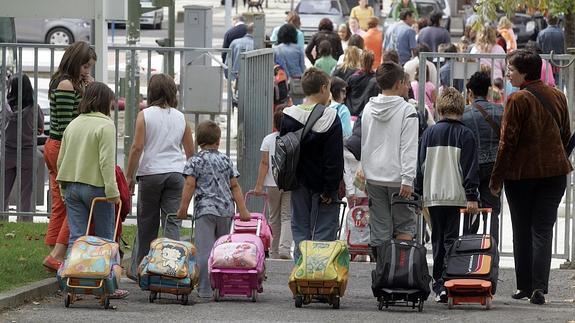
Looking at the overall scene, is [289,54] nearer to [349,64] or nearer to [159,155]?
[349,64]

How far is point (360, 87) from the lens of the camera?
1603 cm

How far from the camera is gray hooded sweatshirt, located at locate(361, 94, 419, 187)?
10422mm

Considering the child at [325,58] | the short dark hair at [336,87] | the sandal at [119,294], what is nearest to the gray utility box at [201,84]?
the short dark hair at [336,87]

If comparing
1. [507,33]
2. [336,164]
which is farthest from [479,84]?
[507,33]

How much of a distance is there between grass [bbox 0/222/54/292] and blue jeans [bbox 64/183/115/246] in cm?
49

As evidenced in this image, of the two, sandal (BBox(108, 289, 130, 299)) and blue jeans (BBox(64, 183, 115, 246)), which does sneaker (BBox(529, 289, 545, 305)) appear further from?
blue jeans (BBox(64, 183, 115, 246))

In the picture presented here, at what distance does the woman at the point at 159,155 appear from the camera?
10.6 m

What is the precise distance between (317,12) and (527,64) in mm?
33525

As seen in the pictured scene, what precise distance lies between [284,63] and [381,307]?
10651 millimetres

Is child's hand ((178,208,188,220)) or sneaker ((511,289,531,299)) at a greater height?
child's hand ((178,208,188,220))

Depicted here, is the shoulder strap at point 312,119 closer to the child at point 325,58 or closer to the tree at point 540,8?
the tree at point 540,8

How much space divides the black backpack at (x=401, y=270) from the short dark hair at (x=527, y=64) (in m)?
1.48

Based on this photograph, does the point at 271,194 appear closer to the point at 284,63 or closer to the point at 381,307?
the point at 381,307

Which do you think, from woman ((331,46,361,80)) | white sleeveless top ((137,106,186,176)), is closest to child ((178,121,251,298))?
white sleeveless top ((137,106,186,176))
